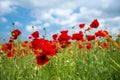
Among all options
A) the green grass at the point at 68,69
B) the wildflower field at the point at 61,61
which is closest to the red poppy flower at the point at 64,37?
the wildflower field at the point at 61,61

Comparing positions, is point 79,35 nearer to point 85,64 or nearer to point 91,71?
point 85,64

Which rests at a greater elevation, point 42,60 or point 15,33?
point 15,33

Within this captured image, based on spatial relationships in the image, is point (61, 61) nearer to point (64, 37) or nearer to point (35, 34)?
point (64, 37)

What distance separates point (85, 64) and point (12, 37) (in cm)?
132

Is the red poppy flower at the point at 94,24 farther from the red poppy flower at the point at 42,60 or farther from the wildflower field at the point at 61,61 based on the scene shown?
the red poppy flower at the point at 42,60

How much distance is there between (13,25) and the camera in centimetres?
411

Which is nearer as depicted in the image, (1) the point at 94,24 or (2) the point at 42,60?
(2) the point at 42,60

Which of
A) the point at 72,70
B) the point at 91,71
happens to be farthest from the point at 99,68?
the point at 72,70

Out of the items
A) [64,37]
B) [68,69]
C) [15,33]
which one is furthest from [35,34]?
[68,69]

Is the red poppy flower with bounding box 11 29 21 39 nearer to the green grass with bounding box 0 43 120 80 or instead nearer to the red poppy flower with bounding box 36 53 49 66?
the green grass with bounding box 0 43 120 80

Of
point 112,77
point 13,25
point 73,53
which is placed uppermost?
point 13,25

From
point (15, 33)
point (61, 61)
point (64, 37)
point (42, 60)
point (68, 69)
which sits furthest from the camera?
point (61, 61)

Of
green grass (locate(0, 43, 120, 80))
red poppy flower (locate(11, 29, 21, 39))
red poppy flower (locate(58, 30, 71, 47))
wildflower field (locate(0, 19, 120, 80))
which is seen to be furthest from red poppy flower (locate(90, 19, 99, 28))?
red poppy flower (locate(11, 29, 21, 39))

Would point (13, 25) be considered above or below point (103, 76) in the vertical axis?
above
